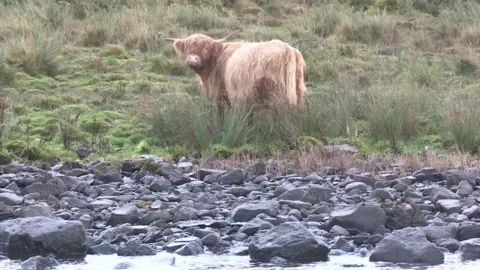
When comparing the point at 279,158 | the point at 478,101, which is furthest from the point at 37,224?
the point at 478,101

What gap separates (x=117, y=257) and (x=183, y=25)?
11320 millimetres

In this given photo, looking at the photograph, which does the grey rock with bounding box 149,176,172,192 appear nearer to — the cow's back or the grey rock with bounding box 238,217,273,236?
the grey rock with bounding box 238,217,273,236

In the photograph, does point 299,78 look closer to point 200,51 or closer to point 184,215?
point 200,51

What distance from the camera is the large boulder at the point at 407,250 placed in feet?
18.8

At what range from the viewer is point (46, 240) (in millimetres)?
5918

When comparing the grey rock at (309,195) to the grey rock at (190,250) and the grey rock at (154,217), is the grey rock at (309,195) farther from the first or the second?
the grey rock at (190,250)

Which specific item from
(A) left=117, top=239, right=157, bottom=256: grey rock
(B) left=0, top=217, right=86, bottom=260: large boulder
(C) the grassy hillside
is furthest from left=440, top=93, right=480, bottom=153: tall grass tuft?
(B) left=0, top=217, right=86, bottom=260: large boulder

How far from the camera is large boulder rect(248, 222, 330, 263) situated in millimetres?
5781

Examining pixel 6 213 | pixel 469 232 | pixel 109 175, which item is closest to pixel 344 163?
pixel 109 175

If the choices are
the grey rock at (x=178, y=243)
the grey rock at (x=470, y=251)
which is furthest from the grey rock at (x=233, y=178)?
the grey rock at (x=470, y=251)

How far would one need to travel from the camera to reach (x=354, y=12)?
18.2 metres

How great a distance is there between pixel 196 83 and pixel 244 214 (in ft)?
22.7

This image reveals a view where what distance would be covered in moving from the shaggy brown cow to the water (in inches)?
185

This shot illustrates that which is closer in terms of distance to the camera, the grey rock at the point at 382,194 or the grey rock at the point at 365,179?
the grey rock at the point at 382,194
